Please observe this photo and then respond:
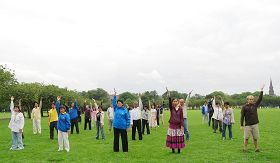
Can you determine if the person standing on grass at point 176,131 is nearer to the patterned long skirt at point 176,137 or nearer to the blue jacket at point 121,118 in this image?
the patterned long skirt at point 176,137

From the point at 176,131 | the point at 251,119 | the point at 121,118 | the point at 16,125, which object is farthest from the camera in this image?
the point at 16,125

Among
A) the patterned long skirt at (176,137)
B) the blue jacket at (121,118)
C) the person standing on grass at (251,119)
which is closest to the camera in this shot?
the person standing on grass at (251,119)

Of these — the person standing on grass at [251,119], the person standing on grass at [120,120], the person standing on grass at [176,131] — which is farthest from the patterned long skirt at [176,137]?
the person standing on grass at [251,119]

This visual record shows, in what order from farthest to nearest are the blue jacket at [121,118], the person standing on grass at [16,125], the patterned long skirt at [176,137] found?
1. the person standing on grass at [16,125]
2. the blue jacket at [121,118]
3. the patterned long skirt at [176,137]

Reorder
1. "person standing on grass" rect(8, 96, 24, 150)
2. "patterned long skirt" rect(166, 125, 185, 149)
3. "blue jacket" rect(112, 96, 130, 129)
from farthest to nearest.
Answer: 1. "person standing on grass" rect(8, 96, 24, 150)
2. "blue jacket" rect(112, 96, 130, 129)
3. "patterned long skirt" rect(166, 125, 185, 149)

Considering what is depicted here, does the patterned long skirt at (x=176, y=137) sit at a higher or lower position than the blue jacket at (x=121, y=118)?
lower

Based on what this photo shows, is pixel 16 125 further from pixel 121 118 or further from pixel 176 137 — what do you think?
pixel 176 137

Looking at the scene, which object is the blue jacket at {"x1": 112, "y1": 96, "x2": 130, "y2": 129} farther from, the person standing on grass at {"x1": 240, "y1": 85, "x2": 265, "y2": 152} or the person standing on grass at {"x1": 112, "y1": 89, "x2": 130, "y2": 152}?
the person standing on grass at {"x1": 240, "y1": 85, "x2": 265, "y2": 152}

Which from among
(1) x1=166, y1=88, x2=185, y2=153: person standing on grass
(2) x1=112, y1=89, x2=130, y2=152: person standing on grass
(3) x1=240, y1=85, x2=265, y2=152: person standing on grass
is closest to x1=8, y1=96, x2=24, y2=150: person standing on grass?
(2) x1=112, y1=89, x2=130, y2=152: person standing on grass

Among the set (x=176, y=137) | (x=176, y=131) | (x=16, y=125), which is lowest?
(x=176, y=137)

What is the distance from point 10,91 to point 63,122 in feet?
159

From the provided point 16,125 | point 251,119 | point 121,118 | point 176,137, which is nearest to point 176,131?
point 176,137

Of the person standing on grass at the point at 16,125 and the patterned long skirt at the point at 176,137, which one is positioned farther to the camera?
the person standing on grass at the point at 16,125

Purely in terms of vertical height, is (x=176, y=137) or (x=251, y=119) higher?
(x=251, y=119)
